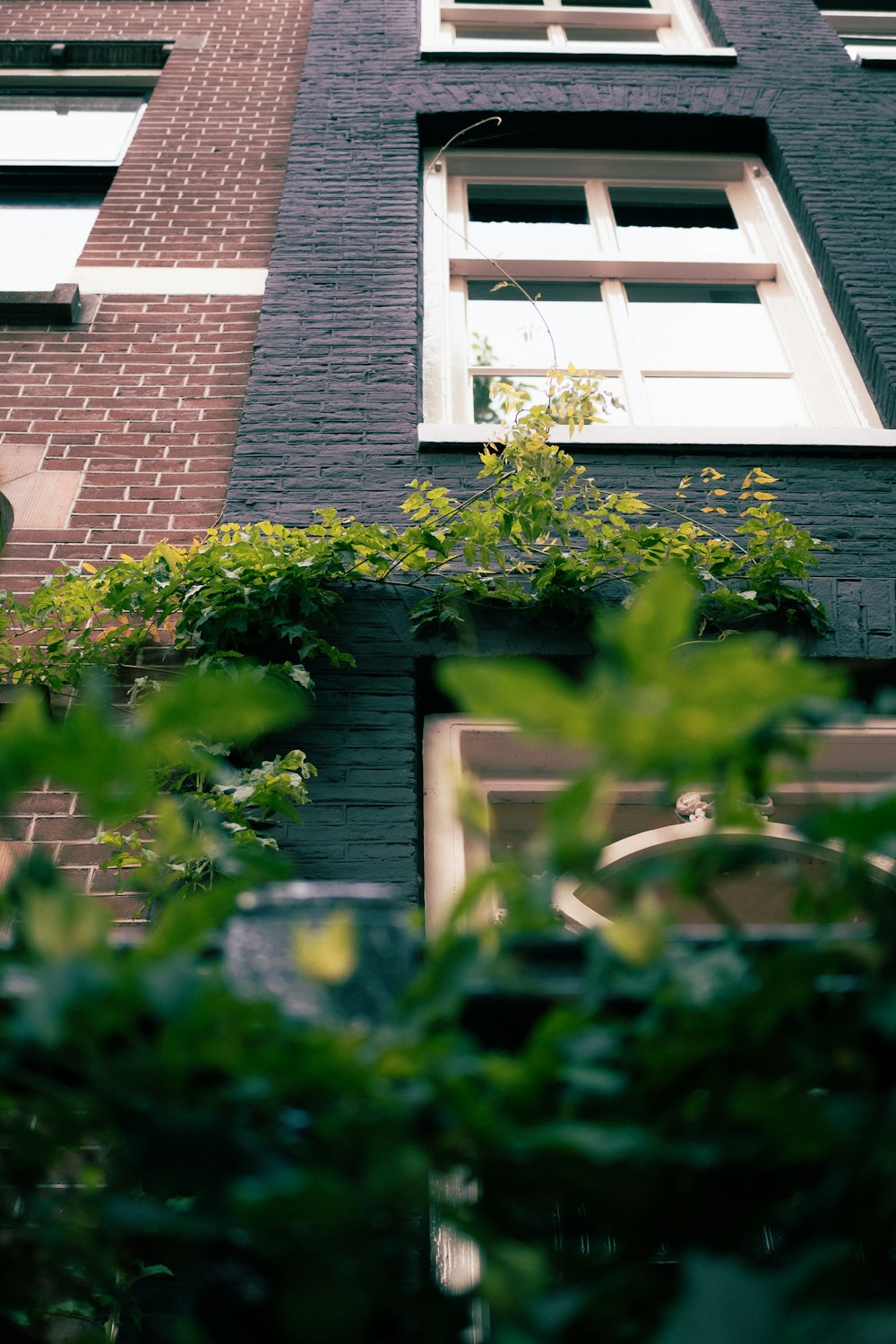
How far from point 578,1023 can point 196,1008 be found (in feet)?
0.85

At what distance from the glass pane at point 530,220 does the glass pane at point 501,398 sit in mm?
977

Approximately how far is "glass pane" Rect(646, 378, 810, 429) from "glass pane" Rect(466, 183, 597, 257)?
3.60ft

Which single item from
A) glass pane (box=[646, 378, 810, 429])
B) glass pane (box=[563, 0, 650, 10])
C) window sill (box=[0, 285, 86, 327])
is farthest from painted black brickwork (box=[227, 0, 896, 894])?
window sill (box=[0, 285, 86, 327])

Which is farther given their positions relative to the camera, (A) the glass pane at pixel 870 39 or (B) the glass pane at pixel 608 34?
(A) the glass pane at pixel 870 39

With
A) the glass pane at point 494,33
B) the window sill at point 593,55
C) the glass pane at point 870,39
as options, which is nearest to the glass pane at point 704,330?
the window sill at point 593,55

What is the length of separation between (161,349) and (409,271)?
1154 millimetres

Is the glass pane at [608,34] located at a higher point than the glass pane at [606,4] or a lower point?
lower

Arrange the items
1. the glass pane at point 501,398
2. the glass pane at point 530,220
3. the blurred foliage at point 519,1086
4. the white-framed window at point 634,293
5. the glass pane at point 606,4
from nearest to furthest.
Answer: the blurred foliage at point 519,1086, the glass pane at point 501,398, the white-framed window at point 634,293, the glass pane at point 530,220, the glass pane at point 606,4

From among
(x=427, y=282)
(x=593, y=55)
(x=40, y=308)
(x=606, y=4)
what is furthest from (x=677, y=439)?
(x=606, y=4)

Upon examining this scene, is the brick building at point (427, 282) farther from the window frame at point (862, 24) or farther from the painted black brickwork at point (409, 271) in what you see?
the window frame at point (862, 24)

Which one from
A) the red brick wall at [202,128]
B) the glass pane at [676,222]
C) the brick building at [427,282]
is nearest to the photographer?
the brick building at [427,282]

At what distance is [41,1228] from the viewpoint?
2.69 feet

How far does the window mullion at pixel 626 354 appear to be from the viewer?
462 centimetres

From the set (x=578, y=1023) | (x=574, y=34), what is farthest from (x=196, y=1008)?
(x=574, y=34)
